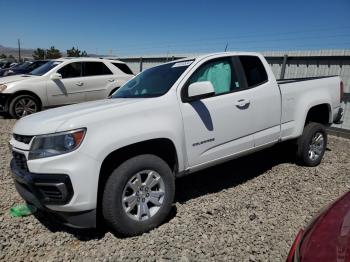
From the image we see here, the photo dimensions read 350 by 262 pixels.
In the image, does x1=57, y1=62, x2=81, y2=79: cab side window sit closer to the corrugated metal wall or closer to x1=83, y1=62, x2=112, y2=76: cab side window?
x1=83, y1=62, x2=112, y2=76: cab side window

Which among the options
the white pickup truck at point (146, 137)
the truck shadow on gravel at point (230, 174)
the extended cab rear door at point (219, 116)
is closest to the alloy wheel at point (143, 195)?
the white pickup truck at point (146, 137)

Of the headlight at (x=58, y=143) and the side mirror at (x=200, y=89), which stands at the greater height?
the side mirror at (x=200, y=89)

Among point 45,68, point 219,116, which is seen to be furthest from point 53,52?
point 219,116

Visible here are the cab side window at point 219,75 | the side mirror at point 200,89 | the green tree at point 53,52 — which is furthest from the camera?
the green tree at point 53,52

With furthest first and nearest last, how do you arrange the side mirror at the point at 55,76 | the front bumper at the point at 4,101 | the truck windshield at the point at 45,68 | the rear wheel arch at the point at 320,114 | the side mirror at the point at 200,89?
1. the truck windshield at the point at 45,68
2. the side mirror at the point at 55,76
3. the front bumper at the point at 4,101
4. the rear wheel arch at the point at 320,114
5. the side mirror at the point at 200,89

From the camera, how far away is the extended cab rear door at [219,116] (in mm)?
3893

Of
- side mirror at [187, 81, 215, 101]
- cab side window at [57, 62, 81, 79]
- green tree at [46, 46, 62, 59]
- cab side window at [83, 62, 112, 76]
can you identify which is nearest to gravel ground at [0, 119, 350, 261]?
side mirror at [187, 81, 215, 101]

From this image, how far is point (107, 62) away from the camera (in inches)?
421

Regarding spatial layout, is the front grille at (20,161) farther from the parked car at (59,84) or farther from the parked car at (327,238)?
the parked car at (59,84)

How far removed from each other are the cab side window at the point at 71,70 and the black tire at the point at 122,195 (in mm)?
7299

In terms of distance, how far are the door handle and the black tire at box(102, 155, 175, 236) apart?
1.33m

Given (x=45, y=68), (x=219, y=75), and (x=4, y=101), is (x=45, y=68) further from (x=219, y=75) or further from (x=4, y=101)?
(x=219, y=75)

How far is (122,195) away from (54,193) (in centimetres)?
61

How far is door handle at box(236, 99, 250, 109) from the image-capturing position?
436 centimetres
